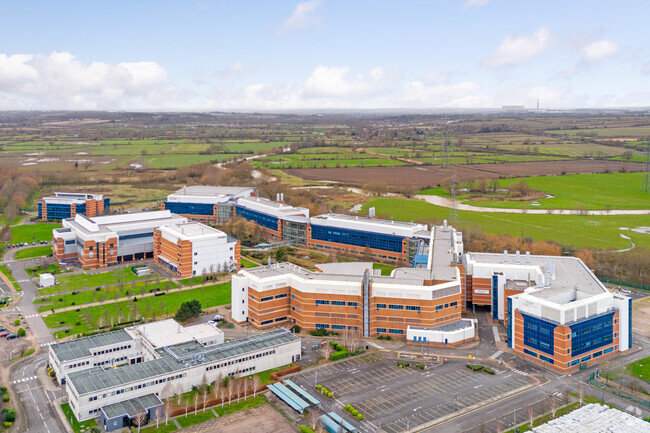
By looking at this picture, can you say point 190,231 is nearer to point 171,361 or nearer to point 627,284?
point 171,361

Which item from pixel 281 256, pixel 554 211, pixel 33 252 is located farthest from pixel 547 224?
pixel 33 252

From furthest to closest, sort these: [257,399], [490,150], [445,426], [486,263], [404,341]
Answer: [490,150]
[486,263]
[404,341]
[257,399]
[445,426]

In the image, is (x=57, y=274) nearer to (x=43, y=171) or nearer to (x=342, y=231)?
(x=342, y=231)

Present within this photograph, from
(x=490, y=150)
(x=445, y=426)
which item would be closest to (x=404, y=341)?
(x=445, y=426)

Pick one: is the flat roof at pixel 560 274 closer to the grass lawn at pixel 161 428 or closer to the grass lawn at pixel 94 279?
the grass lawn at pixel 161 428

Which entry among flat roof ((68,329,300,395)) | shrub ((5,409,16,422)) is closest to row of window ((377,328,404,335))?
flat roof ((68,329,300,395))

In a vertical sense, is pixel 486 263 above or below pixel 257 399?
above
